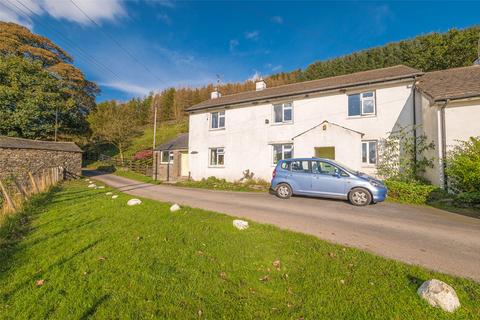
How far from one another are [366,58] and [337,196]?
3663 cm

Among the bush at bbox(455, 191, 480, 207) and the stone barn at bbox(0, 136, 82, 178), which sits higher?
the stone barn at bbox(0, 136, 82, 178)

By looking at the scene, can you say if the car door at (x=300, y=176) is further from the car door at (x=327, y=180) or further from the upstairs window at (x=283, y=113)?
the upstairs window at (x=283, y=113)

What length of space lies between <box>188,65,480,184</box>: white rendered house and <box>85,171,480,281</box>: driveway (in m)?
4.38

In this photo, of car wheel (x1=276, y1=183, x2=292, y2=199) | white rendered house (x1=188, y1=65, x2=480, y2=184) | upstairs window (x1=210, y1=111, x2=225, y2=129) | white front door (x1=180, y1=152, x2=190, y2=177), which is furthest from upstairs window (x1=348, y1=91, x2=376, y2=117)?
white front door (x1=180, y1=152, x2=190, y2=177)

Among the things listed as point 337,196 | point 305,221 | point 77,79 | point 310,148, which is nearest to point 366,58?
point 310,148

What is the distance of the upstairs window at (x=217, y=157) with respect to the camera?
17109 mm

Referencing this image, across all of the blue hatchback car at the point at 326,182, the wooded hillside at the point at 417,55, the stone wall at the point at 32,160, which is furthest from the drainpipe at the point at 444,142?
the wooded hillside at the point at 417,55

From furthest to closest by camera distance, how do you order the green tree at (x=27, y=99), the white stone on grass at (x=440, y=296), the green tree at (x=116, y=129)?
the green tree at (x=116, y=129) → the green tree at (x=27, y=99) → the white stone on grass at (x=440, y=296)

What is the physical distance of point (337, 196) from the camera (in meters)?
8.65

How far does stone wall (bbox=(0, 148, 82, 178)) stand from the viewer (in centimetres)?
1503

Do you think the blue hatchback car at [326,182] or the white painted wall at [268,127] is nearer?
the blue hatchback car at [326,182]

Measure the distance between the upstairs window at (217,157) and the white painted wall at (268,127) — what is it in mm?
367

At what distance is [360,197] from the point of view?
8211 mm

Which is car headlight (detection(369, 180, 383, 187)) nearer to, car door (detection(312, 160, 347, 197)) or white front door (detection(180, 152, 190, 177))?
car door (detection(312, 160, 347, 197))
